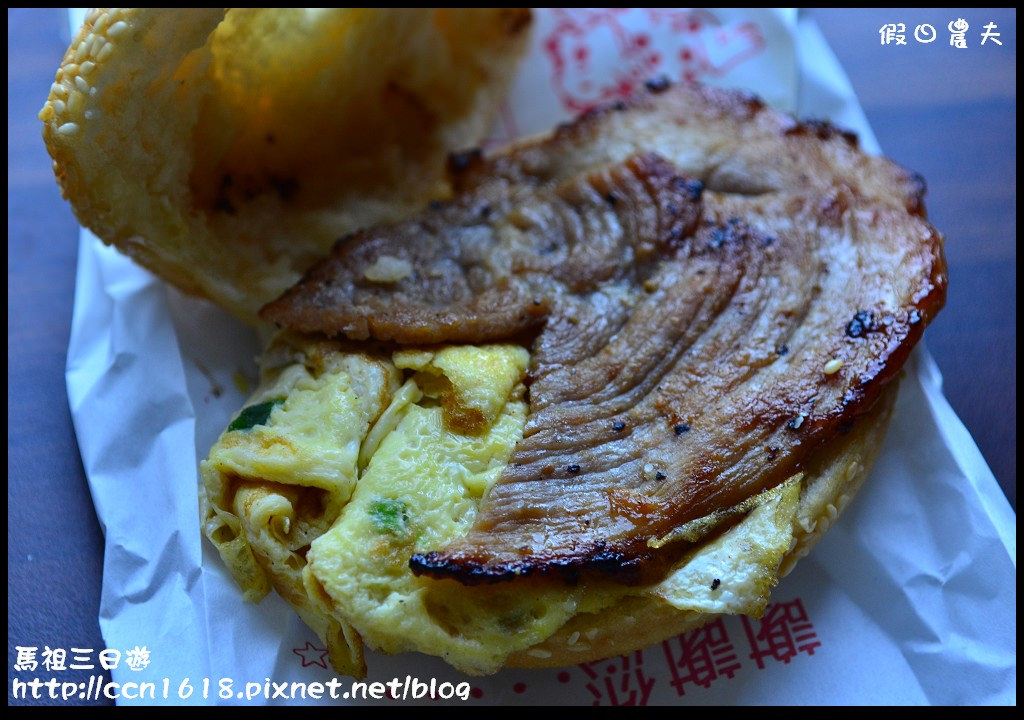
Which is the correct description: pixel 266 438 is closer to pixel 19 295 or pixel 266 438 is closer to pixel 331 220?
pixel 331 220

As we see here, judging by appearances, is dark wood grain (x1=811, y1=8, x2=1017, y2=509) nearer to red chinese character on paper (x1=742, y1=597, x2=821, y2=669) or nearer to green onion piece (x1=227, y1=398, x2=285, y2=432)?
red chinese character on paper (x1=742, y1=597, x2=821, y2=669)

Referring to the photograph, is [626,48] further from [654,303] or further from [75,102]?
[75,102]

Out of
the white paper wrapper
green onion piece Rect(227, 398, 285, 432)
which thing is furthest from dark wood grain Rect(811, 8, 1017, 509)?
green onion piece Rect(227, 398, 285, 432)

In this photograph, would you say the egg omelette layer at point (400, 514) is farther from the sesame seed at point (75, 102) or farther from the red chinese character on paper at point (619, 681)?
the sesame seed at point (75, 102)

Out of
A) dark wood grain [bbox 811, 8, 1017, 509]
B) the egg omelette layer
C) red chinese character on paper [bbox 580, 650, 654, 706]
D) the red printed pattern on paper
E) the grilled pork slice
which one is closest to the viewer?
the egg omelette layer

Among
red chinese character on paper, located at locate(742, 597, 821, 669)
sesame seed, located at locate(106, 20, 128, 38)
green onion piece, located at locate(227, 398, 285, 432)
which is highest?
sesame seed, located at locate(106, 20, 128, 38)

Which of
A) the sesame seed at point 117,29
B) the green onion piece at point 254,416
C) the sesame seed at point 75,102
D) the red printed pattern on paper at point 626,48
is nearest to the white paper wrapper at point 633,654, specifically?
the green onion piece at point 254,416

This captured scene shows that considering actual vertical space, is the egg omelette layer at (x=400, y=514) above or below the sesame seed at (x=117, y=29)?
below
